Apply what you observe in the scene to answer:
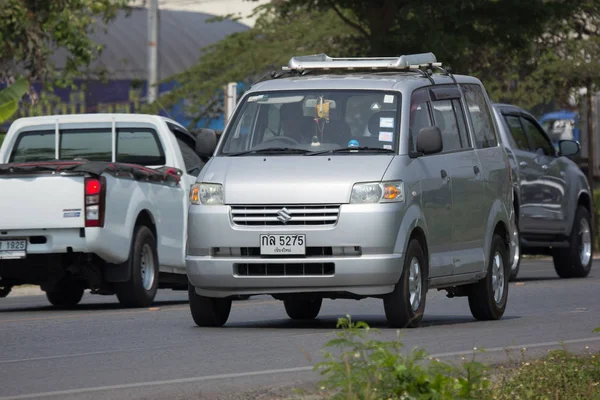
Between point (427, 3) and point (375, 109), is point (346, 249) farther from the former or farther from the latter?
point (427, 3)

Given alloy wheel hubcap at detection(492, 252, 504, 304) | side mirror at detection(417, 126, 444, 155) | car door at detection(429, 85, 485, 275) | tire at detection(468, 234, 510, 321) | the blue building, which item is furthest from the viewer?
the blue building

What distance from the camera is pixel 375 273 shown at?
448 inches

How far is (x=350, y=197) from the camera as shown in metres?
11.5

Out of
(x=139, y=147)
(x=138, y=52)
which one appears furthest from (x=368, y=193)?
(x=138, y=52)

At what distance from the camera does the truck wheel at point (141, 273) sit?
1543 centimetres

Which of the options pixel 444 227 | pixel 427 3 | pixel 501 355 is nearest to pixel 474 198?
pixel 444 227

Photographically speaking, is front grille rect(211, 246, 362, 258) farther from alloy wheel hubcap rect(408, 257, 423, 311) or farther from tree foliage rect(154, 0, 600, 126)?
tree foliage rect(154, 0, 600, 126)

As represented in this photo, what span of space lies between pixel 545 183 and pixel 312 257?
8080 millimetres

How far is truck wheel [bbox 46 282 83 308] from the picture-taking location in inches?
651

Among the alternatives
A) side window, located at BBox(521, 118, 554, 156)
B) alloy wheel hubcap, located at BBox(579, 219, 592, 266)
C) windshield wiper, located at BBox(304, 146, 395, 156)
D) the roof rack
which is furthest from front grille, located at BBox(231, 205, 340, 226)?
alloy wheel hubcap, located at BBox(579, 219, 592, 266)

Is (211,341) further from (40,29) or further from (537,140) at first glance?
(40,29)

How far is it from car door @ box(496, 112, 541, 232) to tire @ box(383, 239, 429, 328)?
6608 mm

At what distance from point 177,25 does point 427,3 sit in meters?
33.8

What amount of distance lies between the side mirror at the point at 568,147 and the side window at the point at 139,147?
17.1 ft
